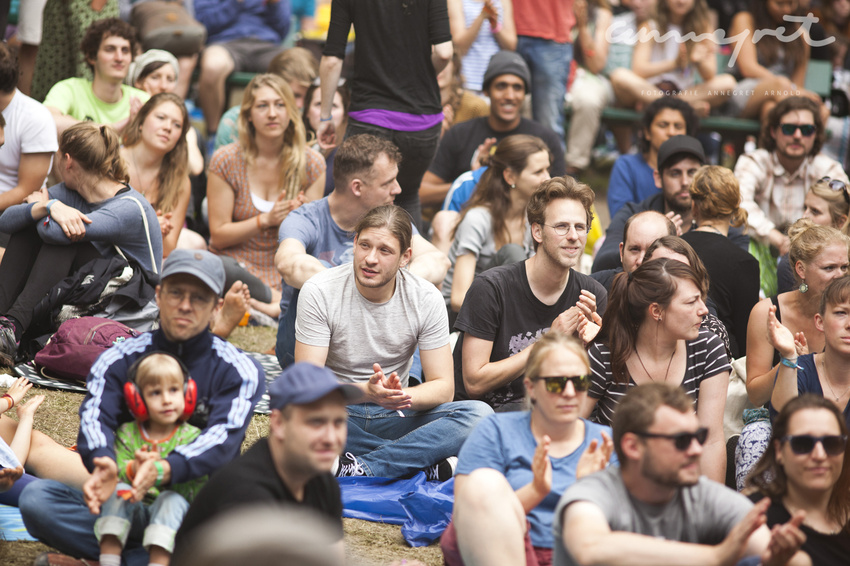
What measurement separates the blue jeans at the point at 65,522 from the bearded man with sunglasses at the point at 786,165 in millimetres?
4806

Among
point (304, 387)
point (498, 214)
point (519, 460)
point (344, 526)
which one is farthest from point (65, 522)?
point (498, 214)

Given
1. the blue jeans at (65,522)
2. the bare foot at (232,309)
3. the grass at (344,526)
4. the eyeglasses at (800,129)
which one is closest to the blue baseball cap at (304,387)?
the blue jeans at (65,522)

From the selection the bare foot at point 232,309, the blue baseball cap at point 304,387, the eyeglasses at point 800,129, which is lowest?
the bare foot at point 232,309

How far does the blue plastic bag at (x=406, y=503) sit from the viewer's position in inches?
157

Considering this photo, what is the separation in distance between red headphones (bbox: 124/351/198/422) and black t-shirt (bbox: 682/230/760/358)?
Result: 2953 mm

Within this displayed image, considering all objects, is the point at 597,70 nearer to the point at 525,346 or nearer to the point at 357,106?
the point at 357,106

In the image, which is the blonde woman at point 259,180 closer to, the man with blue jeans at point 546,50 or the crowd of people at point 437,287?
the crowd of people at point 437,287

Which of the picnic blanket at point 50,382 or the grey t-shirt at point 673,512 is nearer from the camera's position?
the grey t-shirt at point 673,512

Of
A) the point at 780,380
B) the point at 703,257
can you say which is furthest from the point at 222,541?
the point at 703,257

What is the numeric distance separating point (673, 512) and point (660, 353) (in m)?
1.22

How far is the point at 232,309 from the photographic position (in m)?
5.43

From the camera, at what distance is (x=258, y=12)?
8945mm

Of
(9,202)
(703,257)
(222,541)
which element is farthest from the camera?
(9,202)

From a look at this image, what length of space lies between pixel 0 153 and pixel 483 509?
4.04 metres
